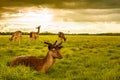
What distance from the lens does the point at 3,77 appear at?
28.2 feet

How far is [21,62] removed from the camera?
35.4 ft

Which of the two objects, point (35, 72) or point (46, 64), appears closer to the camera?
point (35, 72)

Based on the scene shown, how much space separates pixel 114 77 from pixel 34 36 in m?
25.5

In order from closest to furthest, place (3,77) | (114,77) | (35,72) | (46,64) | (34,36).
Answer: (3,77), (114,77), (35,72), (46,64), (34,36)

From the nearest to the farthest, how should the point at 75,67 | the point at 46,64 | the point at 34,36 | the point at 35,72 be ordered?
the point at 35,72 < the point at 46,64 < the point at 75,67 < the point at 34,36

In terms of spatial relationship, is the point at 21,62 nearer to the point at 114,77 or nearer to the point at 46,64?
the point at 46,64

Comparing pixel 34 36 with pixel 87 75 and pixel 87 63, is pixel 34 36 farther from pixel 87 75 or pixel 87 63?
pixel 87 75

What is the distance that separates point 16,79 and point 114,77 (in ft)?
9.41

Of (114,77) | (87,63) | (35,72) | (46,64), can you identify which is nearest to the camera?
(114,77)

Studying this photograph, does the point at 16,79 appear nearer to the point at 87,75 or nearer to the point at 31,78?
the point at 31,78

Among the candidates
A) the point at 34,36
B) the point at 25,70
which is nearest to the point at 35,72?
the point at 25,70

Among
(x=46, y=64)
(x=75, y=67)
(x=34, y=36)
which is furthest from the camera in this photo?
(x=34, y=36)

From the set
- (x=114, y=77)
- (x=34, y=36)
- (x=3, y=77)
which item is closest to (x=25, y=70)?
(x=3, y=77)

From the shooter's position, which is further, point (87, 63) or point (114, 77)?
point (87, 63)
